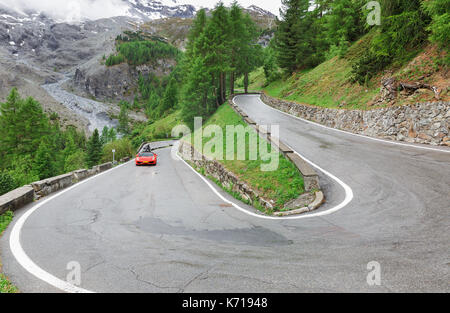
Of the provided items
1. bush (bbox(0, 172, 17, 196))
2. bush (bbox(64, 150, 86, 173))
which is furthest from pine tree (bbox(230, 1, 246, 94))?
bush (bbox(64, 150, 86, 173))

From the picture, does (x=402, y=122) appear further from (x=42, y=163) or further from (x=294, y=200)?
(x=42, y=163)

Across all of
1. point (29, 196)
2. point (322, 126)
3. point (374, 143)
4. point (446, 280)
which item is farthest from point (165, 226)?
point (322, 126)

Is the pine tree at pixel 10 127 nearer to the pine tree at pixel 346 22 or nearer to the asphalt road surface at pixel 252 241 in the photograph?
the asphalt road surface at pixel 252 241

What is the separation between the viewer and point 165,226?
5.17 meters

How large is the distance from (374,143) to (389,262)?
9.82 meters

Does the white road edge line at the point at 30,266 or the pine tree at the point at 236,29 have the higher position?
the pine tree at the point at 236,29

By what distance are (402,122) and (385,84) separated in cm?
344

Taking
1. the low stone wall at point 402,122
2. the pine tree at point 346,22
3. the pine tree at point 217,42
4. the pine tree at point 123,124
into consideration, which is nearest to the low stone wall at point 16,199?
the low stone wall at point 402,122

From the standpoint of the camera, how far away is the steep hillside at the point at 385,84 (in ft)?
36.3

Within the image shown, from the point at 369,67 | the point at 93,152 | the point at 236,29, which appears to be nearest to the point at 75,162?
the point at 93,152

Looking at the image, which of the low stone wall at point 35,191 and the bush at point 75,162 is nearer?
the low stone wall at point 35,191

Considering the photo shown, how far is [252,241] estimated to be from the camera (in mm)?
4191

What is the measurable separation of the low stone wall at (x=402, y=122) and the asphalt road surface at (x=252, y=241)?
9.31 ft

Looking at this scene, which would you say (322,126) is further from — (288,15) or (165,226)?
(288,15)
